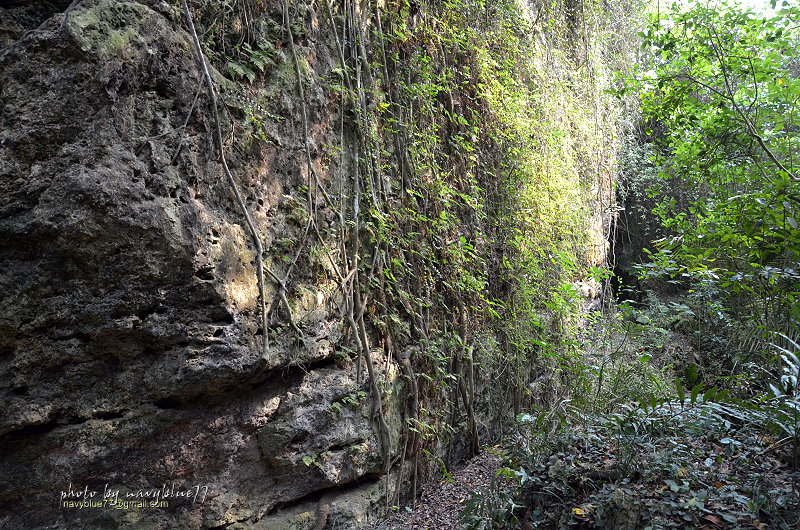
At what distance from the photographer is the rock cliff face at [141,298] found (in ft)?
7.82

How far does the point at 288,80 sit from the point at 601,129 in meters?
7.88

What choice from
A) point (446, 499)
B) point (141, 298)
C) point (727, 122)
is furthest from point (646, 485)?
point (727, 122)

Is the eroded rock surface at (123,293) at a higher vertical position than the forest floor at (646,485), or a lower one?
higher

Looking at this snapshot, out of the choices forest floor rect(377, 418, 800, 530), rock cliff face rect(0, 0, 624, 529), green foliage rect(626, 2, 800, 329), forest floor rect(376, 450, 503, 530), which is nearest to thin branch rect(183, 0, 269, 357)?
rock cliff face rect(0, 0, 624, 529)

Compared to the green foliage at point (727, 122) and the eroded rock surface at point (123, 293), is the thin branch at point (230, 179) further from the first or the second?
the green foliage at point (727, 122)

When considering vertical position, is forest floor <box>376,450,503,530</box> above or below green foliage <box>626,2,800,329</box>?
below

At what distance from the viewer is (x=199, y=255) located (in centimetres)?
271

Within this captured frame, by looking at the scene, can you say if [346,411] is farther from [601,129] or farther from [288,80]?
[601,129]

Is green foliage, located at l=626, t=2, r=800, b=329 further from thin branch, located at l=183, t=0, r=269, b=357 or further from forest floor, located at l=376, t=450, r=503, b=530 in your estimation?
thin branch, located at l=183, t=0, r=269, b=357

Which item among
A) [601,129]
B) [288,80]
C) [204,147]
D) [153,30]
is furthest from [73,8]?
[601,129]

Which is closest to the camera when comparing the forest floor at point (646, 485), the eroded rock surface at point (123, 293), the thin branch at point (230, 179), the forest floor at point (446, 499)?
the forest floor at point (646, 485)

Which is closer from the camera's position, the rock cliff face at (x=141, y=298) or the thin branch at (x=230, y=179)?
the rock cliff face at (x=141, y=298)

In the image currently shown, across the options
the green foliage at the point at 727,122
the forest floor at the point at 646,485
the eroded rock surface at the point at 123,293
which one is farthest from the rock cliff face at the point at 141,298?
the green foliage at the point at 727,122

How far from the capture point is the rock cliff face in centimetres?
238
